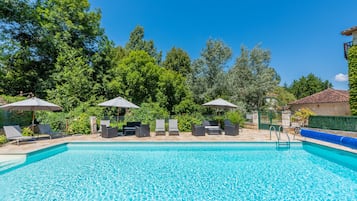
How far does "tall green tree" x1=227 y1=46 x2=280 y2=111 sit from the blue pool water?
43.6ft

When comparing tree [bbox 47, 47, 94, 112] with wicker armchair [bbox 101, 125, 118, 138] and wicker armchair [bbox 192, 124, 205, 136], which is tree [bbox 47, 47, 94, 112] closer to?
wicker armchair [bbox 101, 125, 118, 138]

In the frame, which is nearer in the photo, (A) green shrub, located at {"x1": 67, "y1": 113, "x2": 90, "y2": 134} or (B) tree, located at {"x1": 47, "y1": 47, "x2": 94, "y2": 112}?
(A) green shrub, located at {"x1": 67, "y1": 113, "x2": 90, "y2": 134}

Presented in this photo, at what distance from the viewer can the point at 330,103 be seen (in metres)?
20.7

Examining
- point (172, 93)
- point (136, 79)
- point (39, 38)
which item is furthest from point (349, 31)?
point (39, 38)

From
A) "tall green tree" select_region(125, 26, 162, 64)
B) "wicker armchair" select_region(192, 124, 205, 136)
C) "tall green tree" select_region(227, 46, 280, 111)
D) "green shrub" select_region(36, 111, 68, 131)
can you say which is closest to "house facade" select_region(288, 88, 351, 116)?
"tall green tree" select_region(227, 46, 280, 111)

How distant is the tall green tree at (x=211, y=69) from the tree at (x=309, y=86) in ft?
107

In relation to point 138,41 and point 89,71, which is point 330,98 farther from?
point 138,41

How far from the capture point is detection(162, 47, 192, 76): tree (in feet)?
94.4

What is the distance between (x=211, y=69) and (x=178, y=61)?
30.7 ft

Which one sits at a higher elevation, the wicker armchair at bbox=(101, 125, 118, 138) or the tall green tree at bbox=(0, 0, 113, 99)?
the tall green tree at bbox=(0, 0, 113, 99)

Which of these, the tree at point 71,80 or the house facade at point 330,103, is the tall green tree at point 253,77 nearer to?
the house facade at point 330,103

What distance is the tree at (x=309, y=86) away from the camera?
43.5 meters

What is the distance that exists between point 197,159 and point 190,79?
13.8m

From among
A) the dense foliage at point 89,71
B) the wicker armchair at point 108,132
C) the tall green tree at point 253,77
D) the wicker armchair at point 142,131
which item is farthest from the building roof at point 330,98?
the wicker armchair at point 108,132
